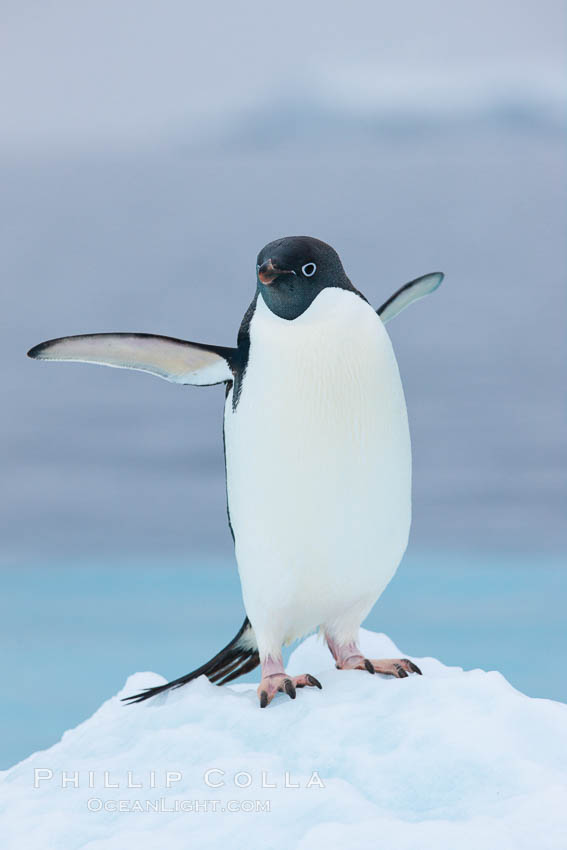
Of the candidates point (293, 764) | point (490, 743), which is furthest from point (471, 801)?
point (293, 764)

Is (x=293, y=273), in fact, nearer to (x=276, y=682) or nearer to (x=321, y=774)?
(x=276, y=682)

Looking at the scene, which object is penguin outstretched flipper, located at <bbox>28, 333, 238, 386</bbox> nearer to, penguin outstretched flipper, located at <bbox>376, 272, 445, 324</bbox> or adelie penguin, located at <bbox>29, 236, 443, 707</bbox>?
adelie penguin, located at <bbox>29, 236, 443, 707</bbox>

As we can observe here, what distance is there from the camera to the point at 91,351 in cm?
314

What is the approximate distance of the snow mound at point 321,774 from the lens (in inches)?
95.9

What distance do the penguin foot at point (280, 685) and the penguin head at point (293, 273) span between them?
101 cm

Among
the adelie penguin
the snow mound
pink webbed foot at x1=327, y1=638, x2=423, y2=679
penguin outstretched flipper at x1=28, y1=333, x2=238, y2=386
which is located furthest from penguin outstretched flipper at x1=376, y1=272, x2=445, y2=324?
the snow mound

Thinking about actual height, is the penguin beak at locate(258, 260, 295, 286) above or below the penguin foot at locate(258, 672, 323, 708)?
above

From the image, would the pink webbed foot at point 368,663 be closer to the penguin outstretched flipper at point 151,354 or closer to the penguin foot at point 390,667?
the penguin foot at point 390,667

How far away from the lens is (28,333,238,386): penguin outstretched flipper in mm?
3137

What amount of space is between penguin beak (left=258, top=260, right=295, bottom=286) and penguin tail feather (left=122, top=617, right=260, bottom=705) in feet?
3.46

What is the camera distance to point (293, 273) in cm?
288

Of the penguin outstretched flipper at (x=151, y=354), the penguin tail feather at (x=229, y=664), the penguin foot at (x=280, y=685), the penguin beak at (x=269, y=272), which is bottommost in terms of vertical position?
the penguin foot at (x=280, y=685)

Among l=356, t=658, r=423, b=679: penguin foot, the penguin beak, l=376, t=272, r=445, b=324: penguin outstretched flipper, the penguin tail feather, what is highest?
l=376, t=272, r=445, b=324: penguin outstretched flipper

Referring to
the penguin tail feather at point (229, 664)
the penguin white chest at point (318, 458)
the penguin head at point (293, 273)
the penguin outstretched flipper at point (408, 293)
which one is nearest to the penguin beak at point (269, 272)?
the penguin head at point (293, 273)
